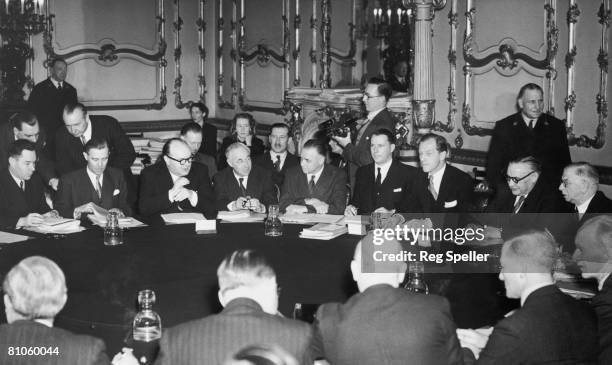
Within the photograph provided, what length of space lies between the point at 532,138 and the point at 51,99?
4.95 meters

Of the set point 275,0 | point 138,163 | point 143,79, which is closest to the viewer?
point 138,163

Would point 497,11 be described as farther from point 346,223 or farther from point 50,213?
point 50,213

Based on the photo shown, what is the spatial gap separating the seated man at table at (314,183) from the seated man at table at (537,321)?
3.11m

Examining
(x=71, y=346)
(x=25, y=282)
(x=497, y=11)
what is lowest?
(x=71, y=346)

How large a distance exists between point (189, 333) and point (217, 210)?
11.7 feet

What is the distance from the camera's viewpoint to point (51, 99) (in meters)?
9.12

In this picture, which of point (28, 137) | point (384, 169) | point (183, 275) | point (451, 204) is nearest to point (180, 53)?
point (28, 137)

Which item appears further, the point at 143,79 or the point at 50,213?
the point at 143,79

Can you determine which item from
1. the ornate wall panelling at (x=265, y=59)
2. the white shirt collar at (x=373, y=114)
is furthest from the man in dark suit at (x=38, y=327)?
the ornate wall panelling at (x=265, y=59)

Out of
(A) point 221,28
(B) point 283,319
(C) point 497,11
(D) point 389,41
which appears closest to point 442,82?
(C) point 497,11

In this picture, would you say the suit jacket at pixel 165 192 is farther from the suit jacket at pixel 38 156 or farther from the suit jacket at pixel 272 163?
the suit jacket at pixel 38 156

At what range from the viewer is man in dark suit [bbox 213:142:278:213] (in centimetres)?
637

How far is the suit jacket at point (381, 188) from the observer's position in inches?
238

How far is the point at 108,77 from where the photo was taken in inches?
433
